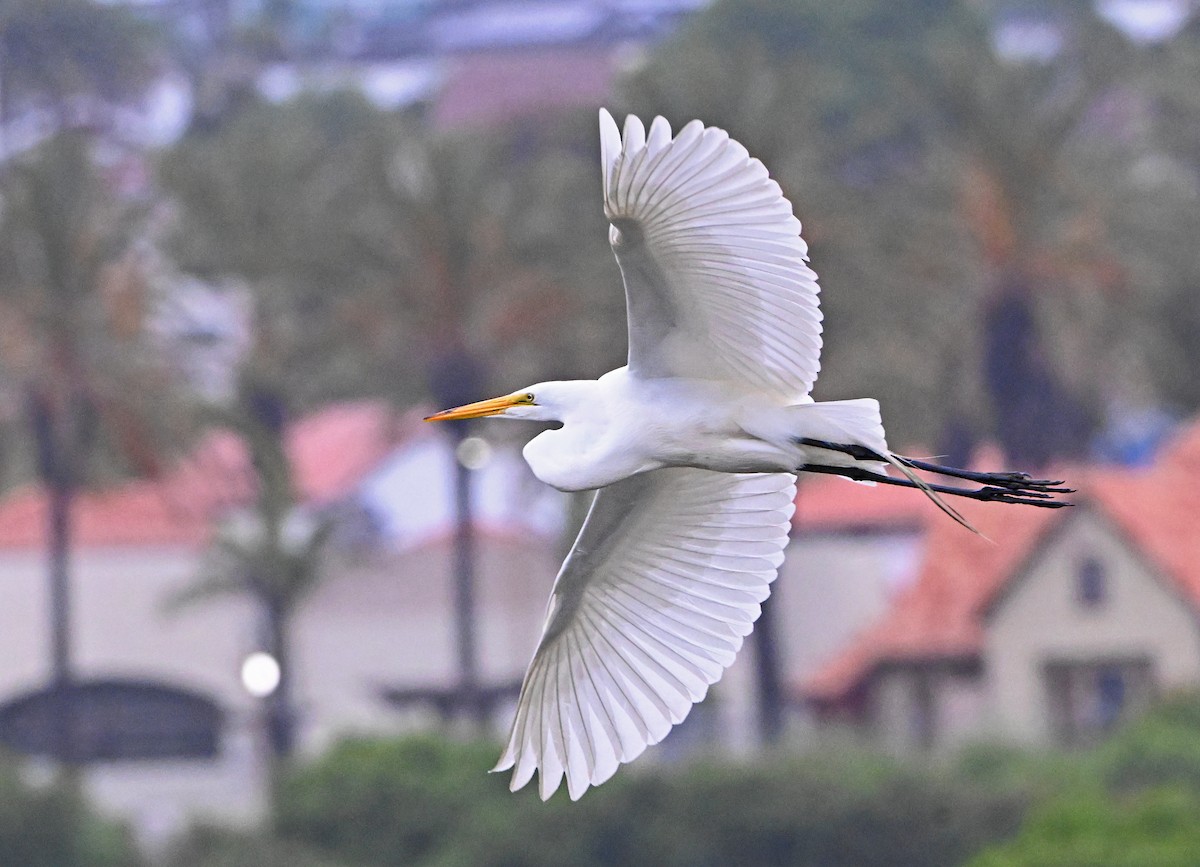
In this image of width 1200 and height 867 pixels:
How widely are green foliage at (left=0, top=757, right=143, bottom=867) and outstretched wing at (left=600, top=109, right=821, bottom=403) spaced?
25645 millimetres

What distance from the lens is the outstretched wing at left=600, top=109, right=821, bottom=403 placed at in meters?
9.68

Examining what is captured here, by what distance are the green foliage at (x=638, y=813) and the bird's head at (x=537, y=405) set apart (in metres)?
24.3

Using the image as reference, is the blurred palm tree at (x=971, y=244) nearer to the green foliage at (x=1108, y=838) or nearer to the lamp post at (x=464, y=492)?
the lamp post at (x=464, y=492)

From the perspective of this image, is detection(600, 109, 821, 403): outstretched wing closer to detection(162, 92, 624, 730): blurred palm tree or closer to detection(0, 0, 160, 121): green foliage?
detection(162, 92, 624, 730): blurred palm tree

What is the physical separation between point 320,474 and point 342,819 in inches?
887

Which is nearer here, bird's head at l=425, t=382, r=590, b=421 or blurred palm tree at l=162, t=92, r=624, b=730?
bird's head at l=425, t=382, r=590, b=421

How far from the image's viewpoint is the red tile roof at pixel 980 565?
4203 cm

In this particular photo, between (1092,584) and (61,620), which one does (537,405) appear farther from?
(1092,584)

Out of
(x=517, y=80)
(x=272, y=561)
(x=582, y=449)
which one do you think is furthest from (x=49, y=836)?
(x=517, y=80)

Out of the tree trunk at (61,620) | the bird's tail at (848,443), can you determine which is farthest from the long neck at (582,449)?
the tree trunk at (61,620)

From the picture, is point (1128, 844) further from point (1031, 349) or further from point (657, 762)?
point (1031, 349)

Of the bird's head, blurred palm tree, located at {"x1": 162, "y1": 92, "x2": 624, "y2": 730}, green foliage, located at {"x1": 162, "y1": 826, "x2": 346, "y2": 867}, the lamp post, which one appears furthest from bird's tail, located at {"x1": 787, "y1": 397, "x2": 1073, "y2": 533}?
the lamp post

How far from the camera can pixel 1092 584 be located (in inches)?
1652

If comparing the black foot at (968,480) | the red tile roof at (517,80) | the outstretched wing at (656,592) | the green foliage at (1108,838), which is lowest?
the green foliage at (1108,838)
